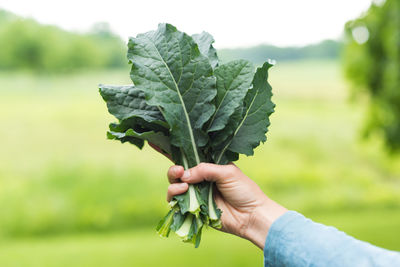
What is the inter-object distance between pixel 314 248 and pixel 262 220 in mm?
376

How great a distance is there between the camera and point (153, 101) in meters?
1.75

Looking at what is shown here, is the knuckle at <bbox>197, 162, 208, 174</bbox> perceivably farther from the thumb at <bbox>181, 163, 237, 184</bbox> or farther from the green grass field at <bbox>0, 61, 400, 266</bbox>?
the green grass field at <bbox>0, 61, 400, 266</bbox>

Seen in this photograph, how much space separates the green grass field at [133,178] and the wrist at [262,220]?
580cm

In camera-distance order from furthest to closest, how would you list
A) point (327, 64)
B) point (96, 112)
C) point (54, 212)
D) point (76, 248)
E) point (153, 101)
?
point (327, 64)
point (96, 112)
point (54, 212)
point (76, 248)
point (153, 101)

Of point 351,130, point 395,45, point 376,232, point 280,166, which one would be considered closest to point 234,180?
point 395,45

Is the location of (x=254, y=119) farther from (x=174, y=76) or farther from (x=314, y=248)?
(x=314, y=248)

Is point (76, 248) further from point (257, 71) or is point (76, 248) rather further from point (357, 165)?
point (357, 165)

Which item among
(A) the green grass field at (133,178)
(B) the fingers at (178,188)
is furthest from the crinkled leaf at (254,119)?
(A) the green grass field at (133,178)

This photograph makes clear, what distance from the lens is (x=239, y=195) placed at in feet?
6.19

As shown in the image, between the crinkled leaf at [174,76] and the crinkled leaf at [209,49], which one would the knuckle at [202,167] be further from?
the crinkled leaf at [209,49]

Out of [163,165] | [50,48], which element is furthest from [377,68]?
[50,48]

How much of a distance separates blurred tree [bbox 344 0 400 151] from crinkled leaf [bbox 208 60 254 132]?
6194 millimetres

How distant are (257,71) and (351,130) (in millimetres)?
13294

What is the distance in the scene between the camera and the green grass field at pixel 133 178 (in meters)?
8.27
